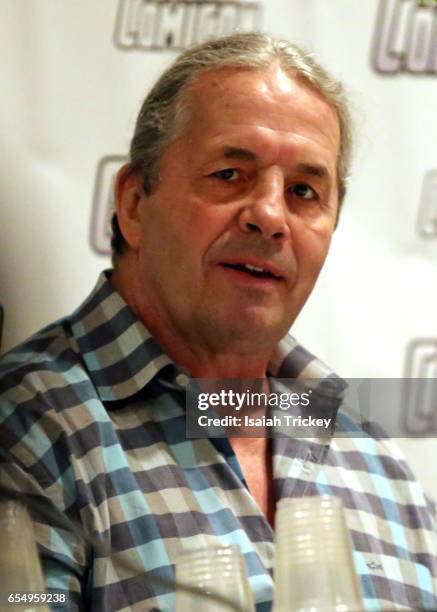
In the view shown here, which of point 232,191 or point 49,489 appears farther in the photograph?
point 232,191

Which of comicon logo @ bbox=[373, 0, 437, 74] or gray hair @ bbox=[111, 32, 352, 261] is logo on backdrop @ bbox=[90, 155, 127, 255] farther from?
comicon logo @ bbox=[373, 0, 437, 74]

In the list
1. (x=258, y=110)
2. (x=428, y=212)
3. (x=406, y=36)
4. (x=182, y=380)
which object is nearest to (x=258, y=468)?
(x=182, y=380)

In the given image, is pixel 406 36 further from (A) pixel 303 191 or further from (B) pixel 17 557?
(B) pixel 17 557

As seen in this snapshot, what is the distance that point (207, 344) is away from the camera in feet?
3.54

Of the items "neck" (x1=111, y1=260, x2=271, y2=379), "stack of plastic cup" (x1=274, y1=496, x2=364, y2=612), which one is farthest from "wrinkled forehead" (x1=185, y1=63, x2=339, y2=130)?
"stack of plastic cup" (x1=274, y1=496, x2=364, y2=612)

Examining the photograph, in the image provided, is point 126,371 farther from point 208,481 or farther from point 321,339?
point 321,339

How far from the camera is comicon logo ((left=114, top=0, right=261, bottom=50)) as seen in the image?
1.27 metres

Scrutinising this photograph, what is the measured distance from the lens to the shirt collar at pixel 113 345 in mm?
1013

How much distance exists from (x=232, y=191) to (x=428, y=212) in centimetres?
42

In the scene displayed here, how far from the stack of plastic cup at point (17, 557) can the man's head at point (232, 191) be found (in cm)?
47

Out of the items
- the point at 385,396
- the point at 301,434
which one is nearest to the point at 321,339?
the point at 385,396

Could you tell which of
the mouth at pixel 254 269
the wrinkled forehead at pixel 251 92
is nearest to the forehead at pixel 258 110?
the wrinkled forehead at pixel 251 92

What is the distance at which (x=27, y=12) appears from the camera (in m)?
1.23

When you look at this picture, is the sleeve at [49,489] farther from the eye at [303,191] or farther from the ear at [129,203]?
the eye at [303,191]
